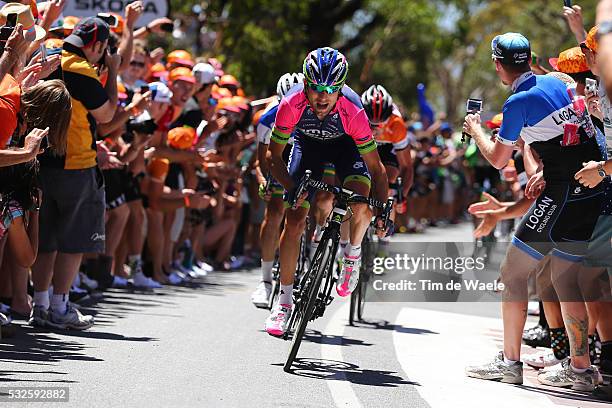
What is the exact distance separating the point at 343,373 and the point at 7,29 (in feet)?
11.5

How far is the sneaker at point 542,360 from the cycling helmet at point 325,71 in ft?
8.96

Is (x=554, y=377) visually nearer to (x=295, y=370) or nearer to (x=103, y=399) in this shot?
(x=295, y=370)

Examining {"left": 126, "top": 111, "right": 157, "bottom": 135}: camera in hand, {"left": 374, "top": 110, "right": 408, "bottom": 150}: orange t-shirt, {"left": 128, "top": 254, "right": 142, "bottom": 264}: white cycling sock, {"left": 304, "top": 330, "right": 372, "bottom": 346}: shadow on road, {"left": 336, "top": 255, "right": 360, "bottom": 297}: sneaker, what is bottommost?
{"left": 304, "top": 330, "right": 372, "bottom": 346}: shadow on road

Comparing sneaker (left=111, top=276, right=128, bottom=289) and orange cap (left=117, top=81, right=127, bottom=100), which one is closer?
orange cap (left=117, top=81, right=127, bottom=100)

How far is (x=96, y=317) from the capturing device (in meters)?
11.0

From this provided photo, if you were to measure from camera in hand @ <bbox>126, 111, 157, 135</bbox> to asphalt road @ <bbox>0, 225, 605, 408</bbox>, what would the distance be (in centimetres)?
183

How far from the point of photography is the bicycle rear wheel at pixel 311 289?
857cm

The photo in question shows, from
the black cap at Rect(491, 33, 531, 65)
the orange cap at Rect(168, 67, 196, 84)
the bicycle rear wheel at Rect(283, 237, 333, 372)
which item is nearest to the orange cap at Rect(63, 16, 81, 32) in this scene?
the orange cap at Rect(168, 67, 196, 84)

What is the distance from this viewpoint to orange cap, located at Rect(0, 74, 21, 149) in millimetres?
8066

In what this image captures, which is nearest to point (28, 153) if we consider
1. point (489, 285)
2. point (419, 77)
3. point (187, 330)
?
point (187, 330)

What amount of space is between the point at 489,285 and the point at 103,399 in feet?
19.3

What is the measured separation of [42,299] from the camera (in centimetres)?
1009

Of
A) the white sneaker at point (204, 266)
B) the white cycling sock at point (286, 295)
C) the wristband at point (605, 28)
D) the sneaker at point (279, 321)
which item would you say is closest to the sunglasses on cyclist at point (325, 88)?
the white cycling sock at point (286, 295)

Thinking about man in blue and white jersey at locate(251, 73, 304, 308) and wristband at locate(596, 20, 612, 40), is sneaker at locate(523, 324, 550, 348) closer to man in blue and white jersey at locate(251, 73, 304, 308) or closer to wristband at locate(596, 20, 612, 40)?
man in blue and white jersey at locate(251, 73, 304, 308)
